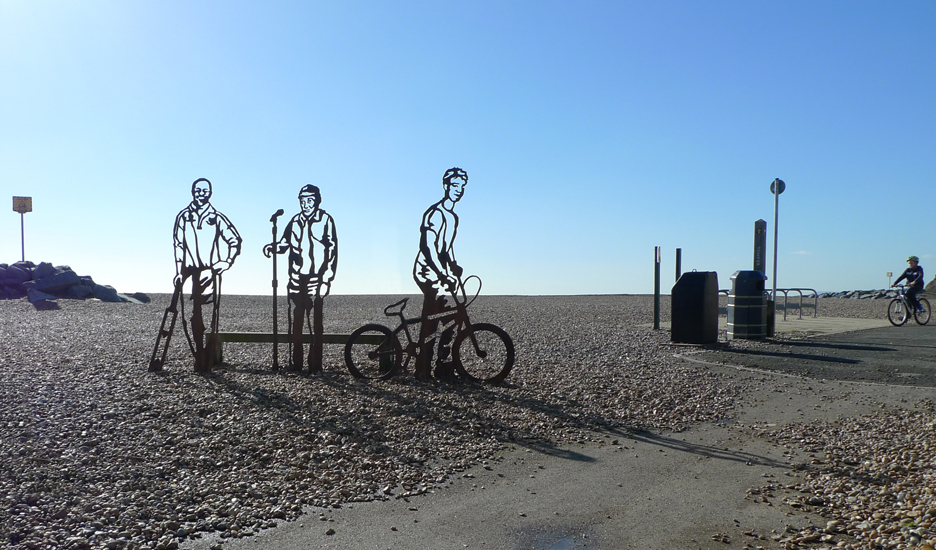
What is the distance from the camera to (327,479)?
4527 millimetres

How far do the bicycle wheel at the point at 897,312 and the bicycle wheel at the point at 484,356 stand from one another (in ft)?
32.5

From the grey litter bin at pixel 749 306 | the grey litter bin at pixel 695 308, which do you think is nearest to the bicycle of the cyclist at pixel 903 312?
the grey litter bin at pixel 749 306

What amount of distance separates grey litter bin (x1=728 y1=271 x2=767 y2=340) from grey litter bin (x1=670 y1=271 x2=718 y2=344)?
804 millimetres

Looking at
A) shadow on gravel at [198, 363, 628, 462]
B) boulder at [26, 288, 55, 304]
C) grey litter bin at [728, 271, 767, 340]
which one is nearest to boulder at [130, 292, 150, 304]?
boulder at [26, 288, 55, 304]

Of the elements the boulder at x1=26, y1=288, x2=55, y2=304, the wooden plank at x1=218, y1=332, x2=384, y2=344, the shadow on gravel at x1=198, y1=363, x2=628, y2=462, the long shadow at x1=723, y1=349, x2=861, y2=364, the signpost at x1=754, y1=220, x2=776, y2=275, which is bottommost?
the shadow on gravel at x1=198, y1=363, x2=628, y2=462

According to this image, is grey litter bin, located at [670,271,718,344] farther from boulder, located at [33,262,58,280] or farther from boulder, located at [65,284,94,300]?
boulder, located at [33,262,58,280]

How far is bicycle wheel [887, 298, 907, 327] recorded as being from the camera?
16266 millimetres

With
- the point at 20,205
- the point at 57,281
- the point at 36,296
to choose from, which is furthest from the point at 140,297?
the point at 20,205

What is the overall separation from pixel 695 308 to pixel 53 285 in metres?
19.6

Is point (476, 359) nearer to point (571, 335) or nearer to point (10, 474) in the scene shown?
point (571, 335)

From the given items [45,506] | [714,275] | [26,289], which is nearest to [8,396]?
[45,506]

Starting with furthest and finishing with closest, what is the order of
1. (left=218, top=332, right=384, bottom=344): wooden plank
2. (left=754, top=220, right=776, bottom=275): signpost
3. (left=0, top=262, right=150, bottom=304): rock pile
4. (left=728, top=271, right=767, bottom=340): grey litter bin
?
(left=0, top=262, right=150, bottom=304): rock pile, (left=754, top=220, right=776, bottom=275): signpost, (left=728, top=271, right=767, bottom=340): grey litter bin, (left=218, top=332, right=384, bottom=344): wooden plank

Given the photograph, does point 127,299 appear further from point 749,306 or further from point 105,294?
point 749,306

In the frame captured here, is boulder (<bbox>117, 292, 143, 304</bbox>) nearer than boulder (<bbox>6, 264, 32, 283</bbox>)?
Answer: Yes
